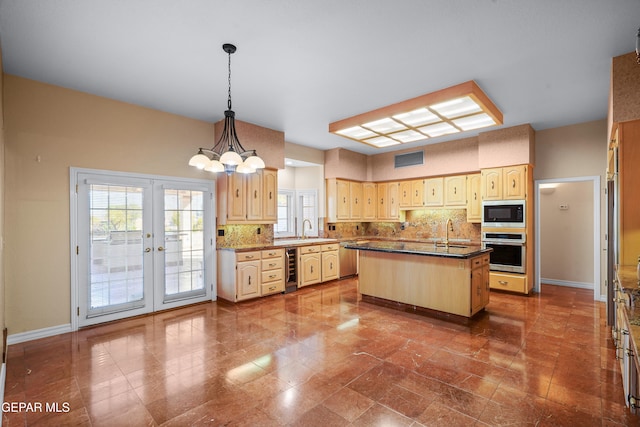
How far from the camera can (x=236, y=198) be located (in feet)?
16.7

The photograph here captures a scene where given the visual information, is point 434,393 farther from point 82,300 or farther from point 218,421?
Answer: point 82,300

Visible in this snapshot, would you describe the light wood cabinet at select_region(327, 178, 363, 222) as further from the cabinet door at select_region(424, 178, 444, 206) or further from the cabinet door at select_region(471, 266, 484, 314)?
the cabinet door at select_region(471, 266, 484, 314)

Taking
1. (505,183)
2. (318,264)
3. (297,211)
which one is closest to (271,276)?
(318,264)

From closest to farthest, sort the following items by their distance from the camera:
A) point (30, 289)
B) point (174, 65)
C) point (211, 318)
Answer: point (174, 65)
point (30, 289)
point (211, 318)

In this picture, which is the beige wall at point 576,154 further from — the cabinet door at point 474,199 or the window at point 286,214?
the window at point 286,214

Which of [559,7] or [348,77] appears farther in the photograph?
[348,77]

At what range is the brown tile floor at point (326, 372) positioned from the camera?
213 centimetres

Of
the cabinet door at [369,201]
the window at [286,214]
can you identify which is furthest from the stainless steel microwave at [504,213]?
the window at [286,214]

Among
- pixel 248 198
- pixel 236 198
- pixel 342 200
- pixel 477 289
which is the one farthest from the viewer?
pixel 342 200

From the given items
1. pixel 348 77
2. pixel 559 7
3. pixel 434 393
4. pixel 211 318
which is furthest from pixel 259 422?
pixel 559 7

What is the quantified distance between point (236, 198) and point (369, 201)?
3677 millimetres

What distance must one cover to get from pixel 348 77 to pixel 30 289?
438 cm

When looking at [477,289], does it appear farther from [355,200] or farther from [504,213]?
[355,200]

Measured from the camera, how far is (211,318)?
4.17 meters
